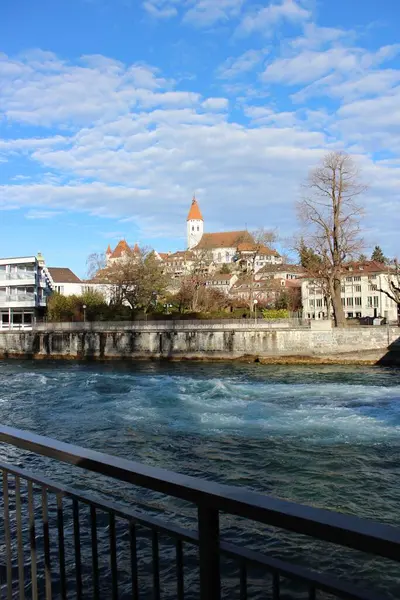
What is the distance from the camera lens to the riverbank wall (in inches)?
1501

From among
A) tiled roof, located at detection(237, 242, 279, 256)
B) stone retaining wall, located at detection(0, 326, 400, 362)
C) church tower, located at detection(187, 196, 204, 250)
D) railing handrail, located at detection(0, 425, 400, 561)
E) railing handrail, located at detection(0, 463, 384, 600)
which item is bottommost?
stone retaining wall, located at detection(0, 326, 400, 362)

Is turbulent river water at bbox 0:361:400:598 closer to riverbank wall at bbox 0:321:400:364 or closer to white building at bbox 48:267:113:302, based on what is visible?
riverbank wall at bbox 0:321:400:364

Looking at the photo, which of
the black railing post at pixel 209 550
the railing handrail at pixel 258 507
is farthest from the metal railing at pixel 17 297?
the black railing post at pixel 209 550

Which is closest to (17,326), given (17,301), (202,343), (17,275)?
(17,301)

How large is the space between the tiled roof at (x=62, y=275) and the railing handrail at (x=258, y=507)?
3776 inches

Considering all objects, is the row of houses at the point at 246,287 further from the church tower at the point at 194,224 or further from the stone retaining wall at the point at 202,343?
the church tower at the point at 194,224

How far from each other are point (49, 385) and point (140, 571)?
20.8m

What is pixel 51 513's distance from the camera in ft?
28.6

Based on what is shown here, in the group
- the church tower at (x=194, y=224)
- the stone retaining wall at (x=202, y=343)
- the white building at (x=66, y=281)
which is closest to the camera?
the stone retaining wall at (x=202, y=343)

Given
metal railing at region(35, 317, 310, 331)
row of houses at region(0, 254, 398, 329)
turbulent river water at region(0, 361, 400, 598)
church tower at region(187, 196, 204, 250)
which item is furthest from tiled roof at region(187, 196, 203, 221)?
turbulent river water at region(0, 361, 400, 598)

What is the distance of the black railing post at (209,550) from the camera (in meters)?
2.02

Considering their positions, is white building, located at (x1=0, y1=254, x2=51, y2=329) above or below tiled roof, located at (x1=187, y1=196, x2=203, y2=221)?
below

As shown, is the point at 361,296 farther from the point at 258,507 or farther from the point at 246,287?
the point at 258,507

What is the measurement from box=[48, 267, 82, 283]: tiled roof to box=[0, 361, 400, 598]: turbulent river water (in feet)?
226
